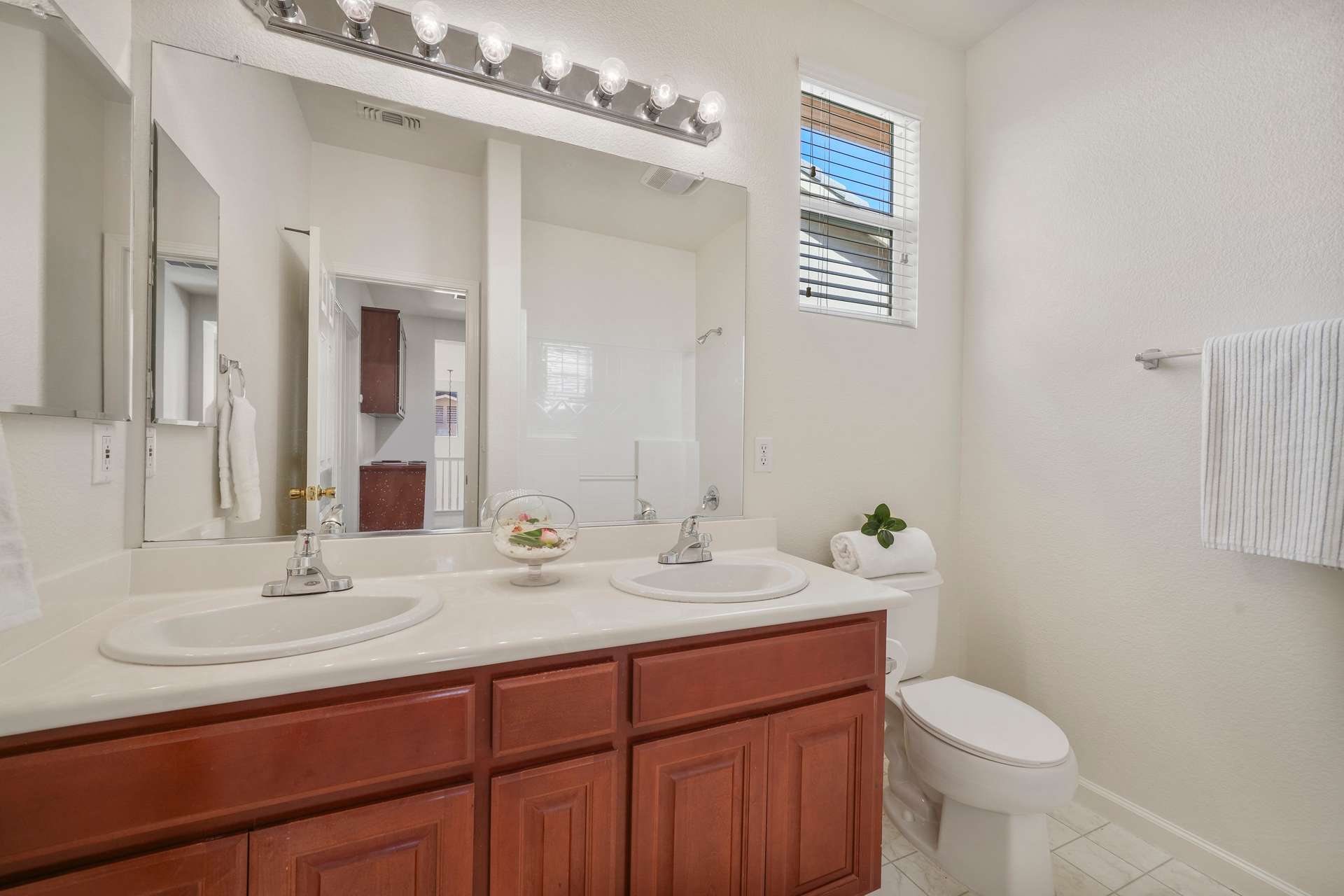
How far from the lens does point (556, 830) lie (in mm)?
1010

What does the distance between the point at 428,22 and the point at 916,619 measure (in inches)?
86.2

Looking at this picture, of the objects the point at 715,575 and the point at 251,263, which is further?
the point at 715,575

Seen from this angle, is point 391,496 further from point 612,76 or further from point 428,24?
point 612,76

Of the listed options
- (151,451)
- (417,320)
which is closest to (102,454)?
(151,451)

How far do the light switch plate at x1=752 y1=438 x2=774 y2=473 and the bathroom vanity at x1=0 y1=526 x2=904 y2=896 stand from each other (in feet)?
1.87

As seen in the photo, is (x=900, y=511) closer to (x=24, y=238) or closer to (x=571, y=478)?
(x=571, y=478)

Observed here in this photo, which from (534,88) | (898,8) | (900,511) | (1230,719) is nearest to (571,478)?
(534,88)

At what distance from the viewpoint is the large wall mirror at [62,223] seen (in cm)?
85

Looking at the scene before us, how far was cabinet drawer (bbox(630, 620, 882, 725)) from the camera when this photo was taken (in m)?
1.09

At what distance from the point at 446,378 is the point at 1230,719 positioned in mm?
2297

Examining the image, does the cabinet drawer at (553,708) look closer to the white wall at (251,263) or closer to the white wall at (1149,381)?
the white wall at (251,263)

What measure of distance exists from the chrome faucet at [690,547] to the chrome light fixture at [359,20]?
57.7 inches

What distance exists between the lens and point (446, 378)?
4.86ft

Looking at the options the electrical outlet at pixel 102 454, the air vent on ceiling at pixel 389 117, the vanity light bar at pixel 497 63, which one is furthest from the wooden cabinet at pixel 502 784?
the vanity light bar at pixel 497 63
